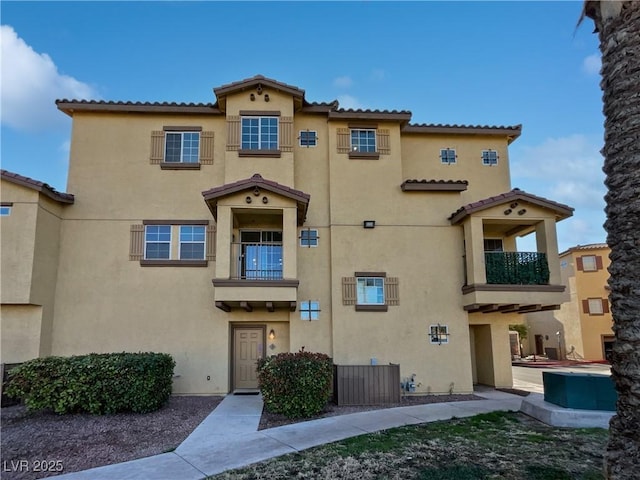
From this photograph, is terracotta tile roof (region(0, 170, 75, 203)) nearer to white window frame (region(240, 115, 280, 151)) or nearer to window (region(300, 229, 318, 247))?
white window frame (region(240, 115, 280, 151))

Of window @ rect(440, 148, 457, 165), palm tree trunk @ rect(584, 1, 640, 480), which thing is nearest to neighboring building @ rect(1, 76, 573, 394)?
window @ rect(440, 148, 457, 165)

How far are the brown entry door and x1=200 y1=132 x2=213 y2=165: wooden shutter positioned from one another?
563 centimetres

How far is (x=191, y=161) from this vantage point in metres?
14.7

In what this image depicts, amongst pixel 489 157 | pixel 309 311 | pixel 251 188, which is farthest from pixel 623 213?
pixel 489 157

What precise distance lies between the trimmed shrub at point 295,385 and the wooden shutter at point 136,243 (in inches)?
236

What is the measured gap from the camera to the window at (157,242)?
46.3 feet

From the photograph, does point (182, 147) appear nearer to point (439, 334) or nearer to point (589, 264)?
point (439, 334)

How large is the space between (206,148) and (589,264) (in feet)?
90.9

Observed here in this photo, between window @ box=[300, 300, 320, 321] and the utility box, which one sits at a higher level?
window @ box=[300, 300, 320, 321]

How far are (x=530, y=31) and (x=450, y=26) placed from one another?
105 inches

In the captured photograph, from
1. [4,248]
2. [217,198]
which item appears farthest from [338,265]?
[4,248]

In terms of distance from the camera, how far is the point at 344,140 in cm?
1500

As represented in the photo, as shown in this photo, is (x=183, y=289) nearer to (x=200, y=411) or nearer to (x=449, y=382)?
(x=200, y=411)

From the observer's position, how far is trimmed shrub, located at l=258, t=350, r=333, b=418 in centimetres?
1045
